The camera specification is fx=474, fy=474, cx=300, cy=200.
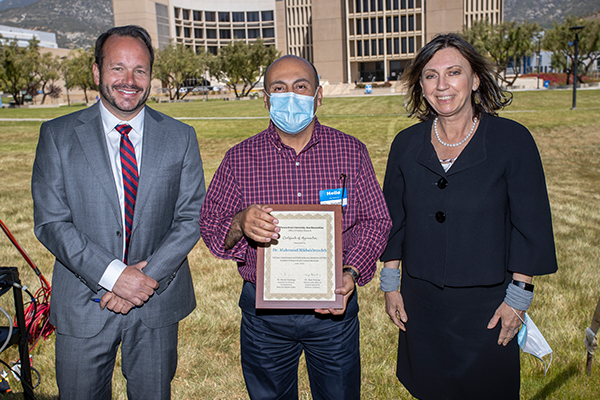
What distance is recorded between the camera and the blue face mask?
2.60m

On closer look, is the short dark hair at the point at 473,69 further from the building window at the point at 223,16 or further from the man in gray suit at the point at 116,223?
the building window at the point at 223,16

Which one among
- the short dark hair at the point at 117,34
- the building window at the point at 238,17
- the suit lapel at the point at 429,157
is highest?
the building window at the point at 238,17

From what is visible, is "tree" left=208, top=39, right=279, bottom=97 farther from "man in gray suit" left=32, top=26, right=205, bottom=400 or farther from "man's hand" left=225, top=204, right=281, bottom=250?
"man's hand" left=225, top=204, right=281, bottom=250

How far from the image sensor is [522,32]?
50.0 m

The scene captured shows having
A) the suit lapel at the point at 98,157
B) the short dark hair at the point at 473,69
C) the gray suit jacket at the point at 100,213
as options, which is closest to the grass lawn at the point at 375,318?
the gray suit jacket at the point at 100,213

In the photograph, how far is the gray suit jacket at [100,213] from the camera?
8.29 ft

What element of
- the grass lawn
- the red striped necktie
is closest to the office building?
the grass lawn

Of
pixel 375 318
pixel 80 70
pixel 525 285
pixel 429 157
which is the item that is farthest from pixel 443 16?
pixel 525 285

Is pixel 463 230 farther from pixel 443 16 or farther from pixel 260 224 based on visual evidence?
pixel 443 16

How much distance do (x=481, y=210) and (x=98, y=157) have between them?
6.86ft

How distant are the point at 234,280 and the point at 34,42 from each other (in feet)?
193

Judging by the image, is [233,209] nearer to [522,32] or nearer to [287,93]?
[287,93]

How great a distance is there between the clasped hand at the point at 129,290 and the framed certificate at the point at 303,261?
65cm

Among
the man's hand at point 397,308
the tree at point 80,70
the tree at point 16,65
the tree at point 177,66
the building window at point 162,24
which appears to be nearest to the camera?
the man's hand at point 397,308
